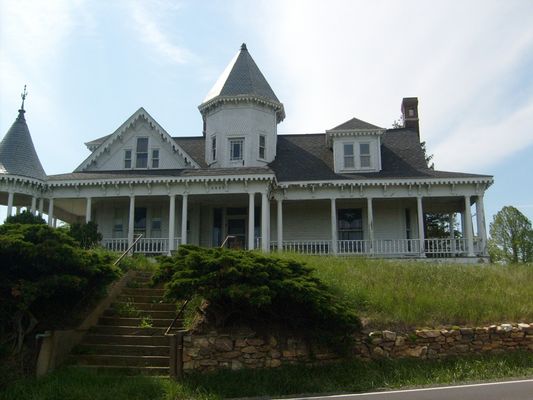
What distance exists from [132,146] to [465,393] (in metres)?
20.1

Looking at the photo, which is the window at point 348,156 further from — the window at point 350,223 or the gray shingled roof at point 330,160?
the window at point 350,223

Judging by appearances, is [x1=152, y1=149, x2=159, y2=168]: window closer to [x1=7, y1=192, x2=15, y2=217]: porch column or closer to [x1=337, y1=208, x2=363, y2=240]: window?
[x1=7, y1=192, x2=15, y2=217]: porch column

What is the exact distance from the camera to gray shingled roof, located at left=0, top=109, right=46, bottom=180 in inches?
925

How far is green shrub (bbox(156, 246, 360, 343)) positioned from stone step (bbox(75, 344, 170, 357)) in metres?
1.33

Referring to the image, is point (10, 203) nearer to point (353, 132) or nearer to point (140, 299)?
point (140, 299)

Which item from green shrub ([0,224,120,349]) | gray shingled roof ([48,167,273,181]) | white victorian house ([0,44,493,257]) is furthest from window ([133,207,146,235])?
green shrub ([0,224,120,349])

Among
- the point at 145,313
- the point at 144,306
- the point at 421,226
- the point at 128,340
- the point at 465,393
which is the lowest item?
the point at 465,393

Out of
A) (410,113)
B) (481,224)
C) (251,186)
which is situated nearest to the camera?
(251,186)

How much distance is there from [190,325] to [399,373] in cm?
474

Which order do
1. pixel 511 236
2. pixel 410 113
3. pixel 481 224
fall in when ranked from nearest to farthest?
pixel 481 224 → pixel 410 113 → pixel 511 236

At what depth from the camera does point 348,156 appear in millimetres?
25844

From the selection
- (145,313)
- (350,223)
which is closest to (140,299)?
(145,313)

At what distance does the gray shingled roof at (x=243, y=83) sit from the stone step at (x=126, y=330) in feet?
51.6

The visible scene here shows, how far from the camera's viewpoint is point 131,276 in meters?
16.2
